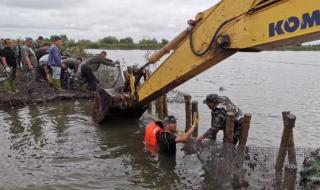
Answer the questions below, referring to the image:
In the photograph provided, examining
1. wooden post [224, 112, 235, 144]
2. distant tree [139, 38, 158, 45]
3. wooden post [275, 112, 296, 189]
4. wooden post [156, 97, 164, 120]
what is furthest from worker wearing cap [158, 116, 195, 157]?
distant tree [139, 38, 158, 45]

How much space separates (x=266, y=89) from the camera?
23.3 m

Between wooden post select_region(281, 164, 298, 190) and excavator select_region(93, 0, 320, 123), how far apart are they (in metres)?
1.77

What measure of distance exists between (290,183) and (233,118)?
166 centimetres

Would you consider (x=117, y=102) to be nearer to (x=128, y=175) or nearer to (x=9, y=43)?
(x=128, y=175)

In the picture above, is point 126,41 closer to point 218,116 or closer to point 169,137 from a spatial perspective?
point 169,137

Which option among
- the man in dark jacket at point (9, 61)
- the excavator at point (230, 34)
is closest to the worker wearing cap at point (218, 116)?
the excavator at point (230, 34)

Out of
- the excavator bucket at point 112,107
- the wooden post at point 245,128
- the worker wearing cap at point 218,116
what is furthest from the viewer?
the excavator bucket at point 112,107

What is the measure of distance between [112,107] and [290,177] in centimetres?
596

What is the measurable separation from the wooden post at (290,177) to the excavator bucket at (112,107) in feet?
17.5

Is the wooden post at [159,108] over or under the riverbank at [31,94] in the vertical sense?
under

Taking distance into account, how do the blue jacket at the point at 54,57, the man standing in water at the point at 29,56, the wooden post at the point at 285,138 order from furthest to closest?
the man standing in water at the point at 29,56 < the blue jacket at the point at 54,57 < the wooden post at the point at 285,138

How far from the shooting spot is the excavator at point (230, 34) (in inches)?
212

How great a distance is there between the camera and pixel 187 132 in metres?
8.31

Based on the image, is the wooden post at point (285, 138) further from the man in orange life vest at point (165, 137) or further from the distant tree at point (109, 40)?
the distant tree at point (109, 40)
